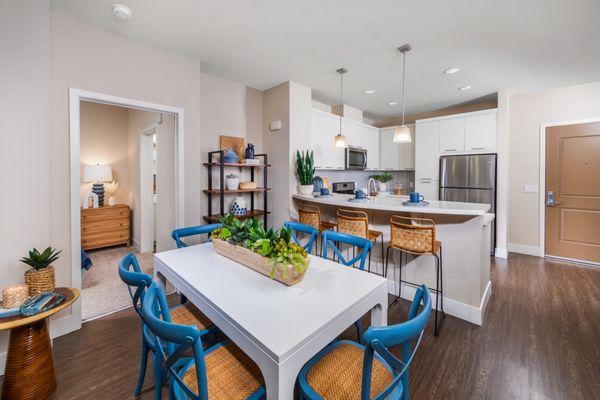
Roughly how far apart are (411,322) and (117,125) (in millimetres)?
5543

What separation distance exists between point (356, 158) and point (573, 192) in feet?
10.7

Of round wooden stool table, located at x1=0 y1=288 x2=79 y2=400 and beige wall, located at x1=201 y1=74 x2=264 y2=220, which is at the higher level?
beige wall, located at x1=201 y1=74 x2=264 y2=220

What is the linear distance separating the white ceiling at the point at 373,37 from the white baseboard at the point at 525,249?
251cm

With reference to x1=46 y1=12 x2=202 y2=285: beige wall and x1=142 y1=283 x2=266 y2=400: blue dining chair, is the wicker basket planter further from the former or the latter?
x1=142 y1=283 x2=266 y2=400: blue dining chair

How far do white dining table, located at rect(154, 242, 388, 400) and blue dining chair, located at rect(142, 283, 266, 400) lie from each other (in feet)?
0.55

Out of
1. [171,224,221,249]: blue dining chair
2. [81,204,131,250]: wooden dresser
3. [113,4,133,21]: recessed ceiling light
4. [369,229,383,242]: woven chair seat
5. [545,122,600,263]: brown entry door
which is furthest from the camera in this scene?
[81,204,131,250]: wooden dresser

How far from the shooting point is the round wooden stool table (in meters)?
1.56

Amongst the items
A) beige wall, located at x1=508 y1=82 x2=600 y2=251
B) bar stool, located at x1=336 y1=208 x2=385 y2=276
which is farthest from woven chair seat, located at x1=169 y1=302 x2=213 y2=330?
beige wall, located at x1=508 y1=82 x2=600 y2=251

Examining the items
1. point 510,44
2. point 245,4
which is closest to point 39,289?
point 245,4

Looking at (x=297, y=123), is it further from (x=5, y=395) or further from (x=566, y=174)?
(x=566, y=174)

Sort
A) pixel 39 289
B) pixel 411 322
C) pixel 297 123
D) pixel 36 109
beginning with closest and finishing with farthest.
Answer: pixel 411 322, pixel 39 289, pixel 36 109, pixel 297 123

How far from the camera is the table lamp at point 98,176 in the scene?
4348mm

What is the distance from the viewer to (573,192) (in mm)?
4016

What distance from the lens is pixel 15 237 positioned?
1.94m
